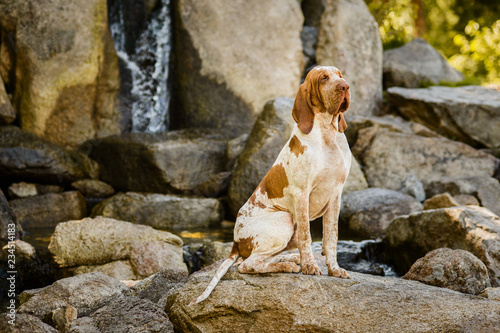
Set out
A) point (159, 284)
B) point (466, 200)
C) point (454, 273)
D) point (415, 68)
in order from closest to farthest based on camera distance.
Answer: point (454, 273) → point (159, 284) → point (466, 200) → point (415, 68)

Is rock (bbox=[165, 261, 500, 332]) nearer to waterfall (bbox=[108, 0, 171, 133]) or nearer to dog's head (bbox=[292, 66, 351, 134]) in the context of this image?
dog's head (bbox=[292, 66, 351, 134])

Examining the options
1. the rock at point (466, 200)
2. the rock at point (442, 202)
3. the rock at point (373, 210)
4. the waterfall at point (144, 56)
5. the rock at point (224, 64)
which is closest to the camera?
the rock at point (442, 202)

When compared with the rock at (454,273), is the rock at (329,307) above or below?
above

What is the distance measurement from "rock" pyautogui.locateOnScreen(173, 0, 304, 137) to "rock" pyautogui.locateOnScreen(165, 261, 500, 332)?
8183 millimetres

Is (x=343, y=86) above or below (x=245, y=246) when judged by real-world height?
above

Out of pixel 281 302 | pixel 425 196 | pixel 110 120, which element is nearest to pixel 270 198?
pixel 281 302

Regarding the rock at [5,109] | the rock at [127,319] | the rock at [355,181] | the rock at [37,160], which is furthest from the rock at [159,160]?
the rock at [127,319]

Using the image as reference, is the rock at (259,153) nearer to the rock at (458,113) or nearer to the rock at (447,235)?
the rock at (447,235)

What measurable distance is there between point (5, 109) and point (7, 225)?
4.07 meters

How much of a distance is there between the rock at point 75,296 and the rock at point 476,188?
6741 mm

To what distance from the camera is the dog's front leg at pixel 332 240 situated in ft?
12.8

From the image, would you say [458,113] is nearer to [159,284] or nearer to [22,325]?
[159,284]

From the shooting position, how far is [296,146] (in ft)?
12.7

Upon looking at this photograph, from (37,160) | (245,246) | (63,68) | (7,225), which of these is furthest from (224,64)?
(245,246)
